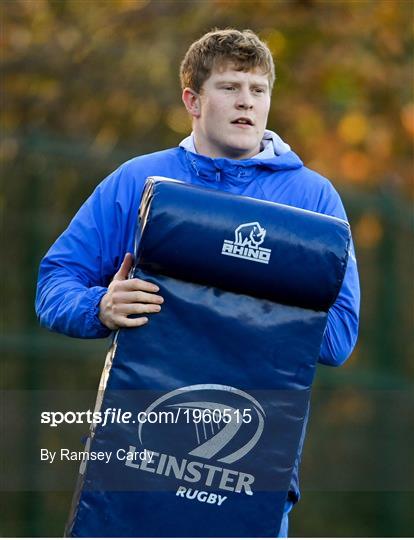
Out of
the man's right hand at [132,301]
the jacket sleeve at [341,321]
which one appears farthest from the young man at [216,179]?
the man's right hand at [132,301]

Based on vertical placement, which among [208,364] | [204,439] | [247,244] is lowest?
[204,439]

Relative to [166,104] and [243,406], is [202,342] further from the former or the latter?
[166,104]

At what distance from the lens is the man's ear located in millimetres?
3717

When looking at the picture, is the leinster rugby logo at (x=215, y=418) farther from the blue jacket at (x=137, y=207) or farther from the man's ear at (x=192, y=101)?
the man's ear at (x=192, y=101)

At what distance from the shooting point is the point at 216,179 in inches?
142

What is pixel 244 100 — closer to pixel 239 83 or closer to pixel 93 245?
pixel 239 83

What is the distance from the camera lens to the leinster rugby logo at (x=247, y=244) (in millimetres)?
3264

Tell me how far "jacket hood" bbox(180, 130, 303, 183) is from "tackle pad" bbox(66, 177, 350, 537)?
275mm

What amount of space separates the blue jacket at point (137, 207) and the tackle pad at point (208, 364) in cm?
28

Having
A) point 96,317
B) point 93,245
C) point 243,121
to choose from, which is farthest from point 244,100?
point 96,317

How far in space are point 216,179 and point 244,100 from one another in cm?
24

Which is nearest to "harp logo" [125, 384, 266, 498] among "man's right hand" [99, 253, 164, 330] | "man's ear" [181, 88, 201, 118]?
"man's right hand" [99, 253, 164, 330]

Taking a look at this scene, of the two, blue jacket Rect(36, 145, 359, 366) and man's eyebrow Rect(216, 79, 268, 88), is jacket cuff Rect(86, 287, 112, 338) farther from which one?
man's eyebrow Rect(216, 79, 268, 88)

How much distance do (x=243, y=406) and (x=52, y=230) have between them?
12.9ft
